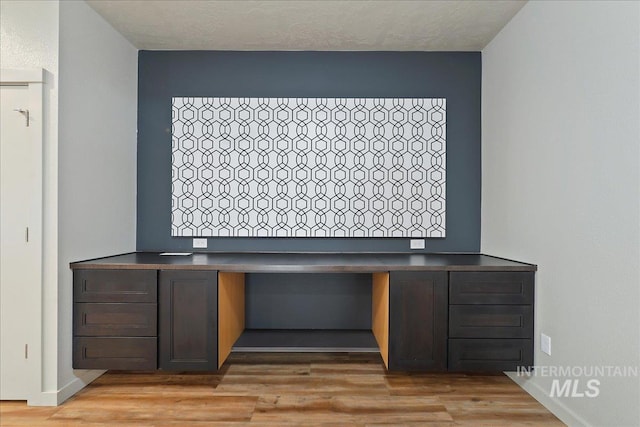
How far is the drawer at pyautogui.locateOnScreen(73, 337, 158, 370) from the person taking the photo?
265 centimetres

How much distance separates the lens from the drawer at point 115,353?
2654 millimetres

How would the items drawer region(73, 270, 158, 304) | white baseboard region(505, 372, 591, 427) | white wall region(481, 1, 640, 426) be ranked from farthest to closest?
drawer region(73, 270, 158, 304) → white baseboard region(505, 372, 591, 427) → white wall region(481, 1, 640, 426)

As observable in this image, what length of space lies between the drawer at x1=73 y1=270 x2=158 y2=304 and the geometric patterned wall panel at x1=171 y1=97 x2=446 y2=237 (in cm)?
91

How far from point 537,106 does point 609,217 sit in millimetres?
989

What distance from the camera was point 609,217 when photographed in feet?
6.48

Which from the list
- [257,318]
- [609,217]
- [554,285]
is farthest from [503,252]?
[257,318]

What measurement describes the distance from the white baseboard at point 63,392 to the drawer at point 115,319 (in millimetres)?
331

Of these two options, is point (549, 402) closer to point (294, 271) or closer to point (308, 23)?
point (294, 271)

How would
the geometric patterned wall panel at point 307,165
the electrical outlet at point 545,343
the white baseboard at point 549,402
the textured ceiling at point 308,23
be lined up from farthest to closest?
the geometric patterned wall panel at point 307,165, the textured ceiling at point 308,23, the electrical outlet at point 545,343, the white baseboard at point 549,402

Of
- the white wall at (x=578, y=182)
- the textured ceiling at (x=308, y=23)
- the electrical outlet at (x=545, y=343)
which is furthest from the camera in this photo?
the textured ceiling at (x=308, y=23)

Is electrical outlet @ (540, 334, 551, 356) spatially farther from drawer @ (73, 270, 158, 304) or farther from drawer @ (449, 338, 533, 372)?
drawer @ (73, 270, 158, 304)

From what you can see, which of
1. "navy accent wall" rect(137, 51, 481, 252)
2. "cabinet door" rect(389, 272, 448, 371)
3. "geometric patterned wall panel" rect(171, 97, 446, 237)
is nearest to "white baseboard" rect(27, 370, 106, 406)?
"navy accent wall" rect(137, 51, 481, 252)

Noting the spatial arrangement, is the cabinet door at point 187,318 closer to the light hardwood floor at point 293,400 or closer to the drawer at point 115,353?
the drawer at point 115,353

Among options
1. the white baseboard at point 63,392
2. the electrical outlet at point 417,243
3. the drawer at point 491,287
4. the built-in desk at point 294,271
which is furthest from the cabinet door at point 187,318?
the electrical outlet at point 417,243
